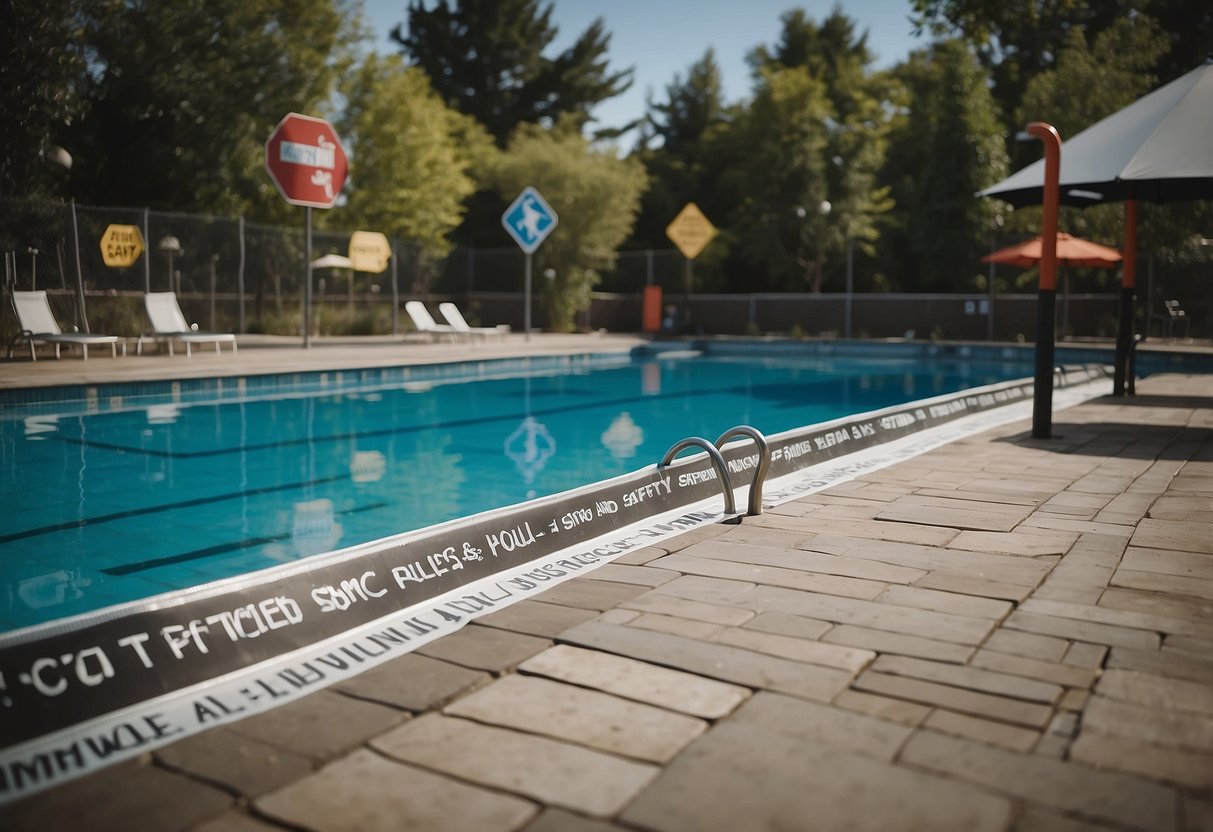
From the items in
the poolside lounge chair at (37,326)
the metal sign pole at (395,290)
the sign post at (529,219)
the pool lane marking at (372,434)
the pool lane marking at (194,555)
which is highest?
the sign post at (529,219)

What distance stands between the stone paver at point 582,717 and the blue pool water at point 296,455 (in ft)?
9.30

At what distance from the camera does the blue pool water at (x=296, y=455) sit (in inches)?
210

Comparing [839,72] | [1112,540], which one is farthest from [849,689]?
[839,72]

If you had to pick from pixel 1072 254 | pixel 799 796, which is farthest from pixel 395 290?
pixel 799 796

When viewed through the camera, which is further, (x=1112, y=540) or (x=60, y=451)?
(x=60, y=451)

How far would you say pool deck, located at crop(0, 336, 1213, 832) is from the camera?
196cm

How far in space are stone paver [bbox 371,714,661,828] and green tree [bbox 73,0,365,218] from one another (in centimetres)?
2212

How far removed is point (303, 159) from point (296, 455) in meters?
10.2

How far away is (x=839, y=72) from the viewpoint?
123 feet

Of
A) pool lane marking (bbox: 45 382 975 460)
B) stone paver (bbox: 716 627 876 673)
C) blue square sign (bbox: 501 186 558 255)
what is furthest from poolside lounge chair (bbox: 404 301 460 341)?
stone paver (bbox: 716 627 876 673)

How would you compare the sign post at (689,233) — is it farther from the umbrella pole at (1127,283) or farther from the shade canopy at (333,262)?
the umbrella pole at (1127,283)

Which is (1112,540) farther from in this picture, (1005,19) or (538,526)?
(1005,19)

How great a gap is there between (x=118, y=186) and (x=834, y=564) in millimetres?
22197

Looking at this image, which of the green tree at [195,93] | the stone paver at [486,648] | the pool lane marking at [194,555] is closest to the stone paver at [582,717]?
the stone paver at [486,648]
